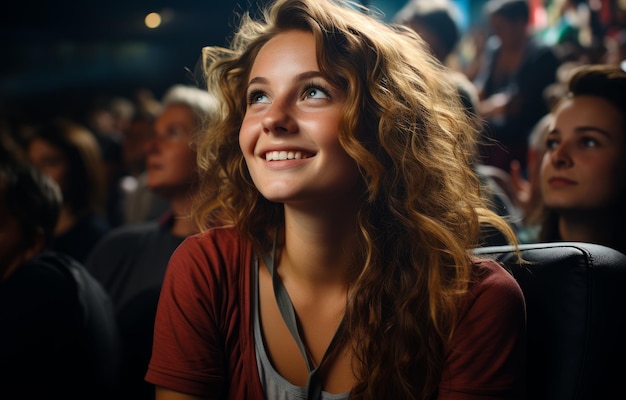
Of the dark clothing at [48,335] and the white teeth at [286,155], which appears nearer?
the white teeth at [286,155]

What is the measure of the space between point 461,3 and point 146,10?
238 centimetres

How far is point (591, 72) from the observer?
64.4 inches

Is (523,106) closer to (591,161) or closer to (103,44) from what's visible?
(591,161)

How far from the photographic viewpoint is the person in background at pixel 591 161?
1571 millimetres

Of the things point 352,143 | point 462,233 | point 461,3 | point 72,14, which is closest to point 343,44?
point 352,143

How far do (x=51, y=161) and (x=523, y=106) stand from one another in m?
2.13

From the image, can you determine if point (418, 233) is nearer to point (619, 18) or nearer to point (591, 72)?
point (591, 72)

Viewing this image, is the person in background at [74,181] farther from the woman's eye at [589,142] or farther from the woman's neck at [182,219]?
the woman's eye at [589,142]

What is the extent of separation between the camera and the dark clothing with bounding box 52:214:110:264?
114 inches

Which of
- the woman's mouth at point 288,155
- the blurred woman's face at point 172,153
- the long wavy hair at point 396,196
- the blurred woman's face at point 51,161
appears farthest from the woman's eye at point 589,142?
the blurred woman's face at point 51,161

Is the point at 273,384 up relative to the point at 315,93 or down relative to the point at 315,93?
down

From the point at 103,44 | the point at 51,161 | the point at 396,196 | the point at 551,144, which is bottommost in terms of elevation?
the point at 396,196

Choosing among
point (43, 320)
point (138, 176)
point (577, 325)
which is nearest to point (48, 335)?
point (43, 320)

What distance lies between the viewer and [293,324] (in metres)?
1.33
